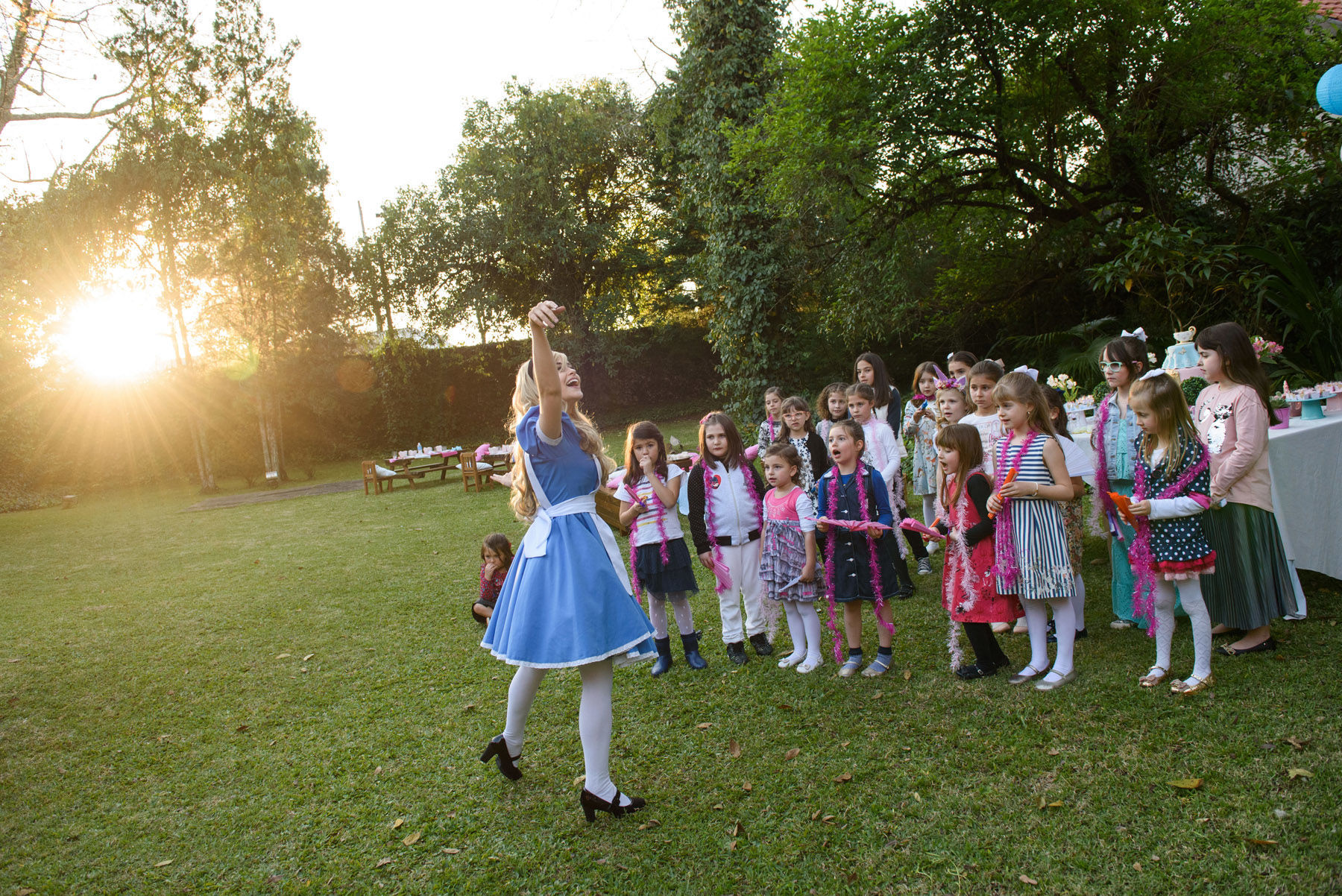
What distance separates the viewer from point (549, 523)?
2.94 metres

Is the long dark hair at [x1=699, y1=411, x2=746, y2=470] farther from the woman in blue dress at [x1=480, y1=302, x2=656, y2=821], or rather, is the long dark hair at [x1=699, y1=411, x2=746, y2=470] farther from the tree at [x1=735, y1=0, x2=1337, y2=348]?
the tree at [x1=735, y1=0, x2=1337, y2=348]

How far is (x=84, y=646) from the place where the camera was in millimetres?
6141

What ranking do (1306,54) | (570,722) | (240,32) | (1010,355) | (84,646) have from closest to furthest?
(570,722), (84,646), (1306,54), (1010,355), (240,32)

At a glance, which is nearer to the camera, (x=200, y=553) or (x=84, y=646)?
(x=84, y=646)

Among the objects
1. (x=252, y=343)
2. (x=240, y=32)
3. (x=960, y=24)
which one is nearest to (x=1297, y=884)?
(x=960, y=24)

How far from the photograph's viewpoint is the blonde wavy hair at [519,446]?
2.98m

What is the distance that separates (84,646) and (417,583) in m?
2.52

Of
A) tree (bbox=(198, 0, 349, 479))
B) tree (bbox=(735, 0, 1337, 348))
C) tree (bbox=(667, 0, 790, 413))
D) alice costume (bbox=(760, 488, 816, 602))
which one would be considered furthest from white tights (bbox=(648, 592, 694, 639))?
tree (bbox=(198, 0, 349, 479))

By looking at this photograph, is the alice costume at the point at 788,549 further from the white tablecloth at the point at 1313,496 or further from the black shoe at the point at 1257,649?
the white tablecloth at the point at 1313,496

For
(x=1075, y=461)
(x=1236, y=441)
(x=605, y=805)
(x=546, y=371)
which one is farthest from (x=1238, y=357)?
(x=605, y=805)

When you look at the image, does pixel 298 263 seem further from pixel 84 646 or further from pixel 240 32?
pixel 84 646

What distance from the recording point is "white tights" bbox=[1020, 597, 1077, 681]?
366 centimetres

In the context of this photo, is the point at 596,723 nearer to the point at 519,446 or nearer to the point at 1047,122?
the point at 519,446

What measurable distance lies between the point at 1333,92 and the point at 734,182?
28.9 ft
